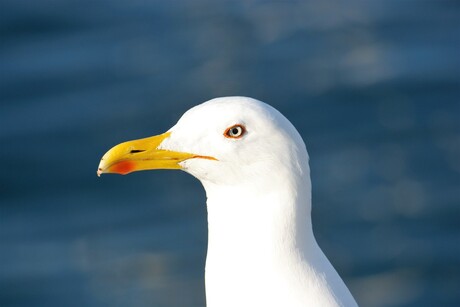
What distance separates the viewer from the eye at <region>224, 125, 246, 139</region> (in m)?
4.80

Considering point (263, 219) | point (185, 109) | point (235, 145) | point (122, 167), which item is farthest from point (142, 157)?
point (185, 109)

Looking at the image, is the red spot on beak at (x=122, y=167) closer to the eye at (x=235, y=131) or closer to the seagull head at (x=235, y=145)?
the seagull head at (x=235, y=145)

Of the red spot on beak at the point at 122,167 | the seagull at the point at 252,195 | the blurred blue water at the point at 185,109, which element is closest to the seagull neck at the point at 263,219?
the seagull at the point at 252,195

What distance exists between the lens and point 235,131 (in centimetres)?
482

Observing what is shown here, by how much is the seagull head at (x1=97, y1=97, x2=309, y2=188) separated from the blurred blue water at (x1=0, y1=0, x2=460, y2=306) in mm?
3844

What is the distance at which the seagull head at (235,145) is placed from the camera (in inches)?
189

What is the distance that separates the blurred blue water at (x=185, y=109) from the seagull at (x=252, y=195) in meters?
3.77

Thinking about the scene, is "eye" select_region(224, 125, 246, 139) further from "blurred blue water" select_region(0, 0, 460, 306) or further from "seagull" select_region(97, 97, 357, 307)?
"blurred blue water" select_region(0, 0, 460, 306)

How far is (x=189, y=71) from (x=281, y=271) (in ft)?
16.5

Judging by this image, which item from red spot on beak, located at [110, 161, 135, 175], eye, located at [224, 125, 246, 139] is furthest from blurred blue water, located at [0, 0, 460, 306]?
eye, located at [224, 125, 246, 139]

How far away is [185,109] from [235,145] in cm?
450

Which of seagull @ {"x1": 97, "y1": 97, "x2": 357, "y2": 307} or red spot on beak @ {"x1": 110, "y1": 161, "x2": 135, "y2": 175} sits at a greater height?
red spot on beak @ {"x1": 110, "y1": 161, "x2": 135, "y2": 175}

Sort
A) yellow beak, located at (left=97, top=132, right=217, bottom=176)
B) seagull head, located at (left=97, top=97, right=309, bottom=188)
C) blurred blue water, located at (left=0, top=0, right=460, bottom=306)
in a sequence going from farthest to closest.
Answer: blurred blue water, located at (left=0, top=0, right=460, bottom=306), yellow beak, located at (left=97, top=132, right=217, bottom=176), seagull head, located at (left=97, top=97, right=309, bottom=188)

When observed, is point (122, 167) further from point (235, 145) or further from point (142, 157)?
point (235, 145)
